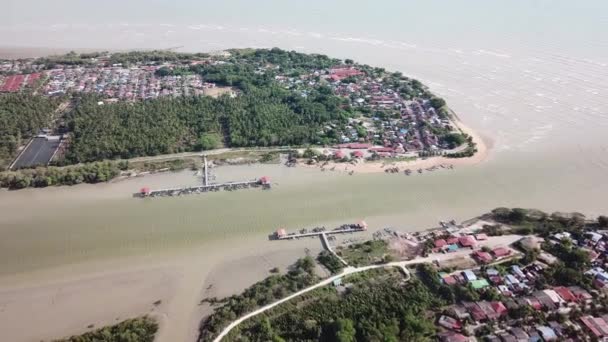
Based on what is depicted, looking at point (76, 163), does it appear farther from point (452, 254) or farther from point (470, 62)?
point (470, 62)

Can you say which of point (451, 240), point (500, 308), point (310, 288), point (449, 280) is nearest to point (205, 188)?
point (310, 288)

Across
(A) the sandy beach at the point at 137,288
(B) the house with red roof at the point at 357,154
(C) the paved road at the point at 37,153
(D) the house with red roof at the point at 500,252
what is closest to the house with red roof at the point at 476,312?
(D) the house with red roof at the point at 500,252

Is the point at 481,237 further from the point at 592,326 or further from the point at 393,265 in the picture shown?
the point at 592,326

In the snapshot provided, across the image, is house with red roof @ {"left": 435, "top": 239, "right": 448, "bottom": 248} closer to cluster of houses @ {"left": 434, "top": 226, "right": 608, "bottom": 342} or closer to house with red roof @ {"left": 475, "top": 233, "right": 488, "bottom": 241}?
cluster of houses @ {"left": 434, "top": 226, "right": 608, "bottom": 342}

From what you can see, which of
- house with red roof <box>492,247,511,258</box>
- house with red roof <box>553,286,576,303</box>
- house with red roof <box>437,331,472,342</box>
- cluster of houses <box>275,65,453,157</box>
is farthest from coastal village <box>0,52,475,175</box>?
house with red roof <box>437,331,472,342</box>

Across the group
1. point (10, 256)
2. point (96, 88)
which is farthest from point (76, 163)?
point (96, 88)
